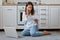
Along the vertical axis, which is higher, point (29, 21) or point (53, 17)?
point (29, 21)

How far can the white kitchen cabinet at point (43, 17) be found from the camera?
6.13 metres

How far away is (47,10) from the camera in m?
6.16

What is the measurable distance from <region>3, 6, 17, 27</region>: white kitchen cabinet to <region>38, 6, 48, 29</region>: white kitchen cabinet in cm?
82

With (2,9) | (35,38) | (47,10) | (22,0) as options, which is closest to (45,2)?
(47,10)

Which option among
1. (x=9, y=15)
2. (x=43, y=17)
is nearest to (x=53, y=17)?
(x=43, y=17)

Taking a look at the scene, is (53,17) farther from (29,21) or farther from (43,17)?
(29,21)

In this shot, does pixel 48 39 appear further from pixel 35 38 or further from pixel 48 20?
pixel 48 20

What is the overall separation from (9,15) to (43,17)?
111 cm

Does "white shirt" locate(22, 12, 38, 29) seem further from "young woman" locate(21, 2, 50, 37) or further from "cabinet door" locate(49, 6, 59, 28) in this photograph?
"cabinet door" locate(49, 6, 59, 28)

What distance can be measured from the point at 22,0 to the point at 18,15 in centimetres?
63

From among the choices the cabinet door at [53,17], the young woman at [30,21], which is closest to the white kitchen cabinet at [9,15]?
the cabinet door at [53,17]

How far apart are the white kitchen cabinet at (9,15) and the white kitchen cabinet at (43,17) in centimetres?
82

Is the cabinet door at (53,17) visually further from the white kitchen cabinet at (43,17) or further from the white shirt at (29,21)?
the white shirt at (29,21)

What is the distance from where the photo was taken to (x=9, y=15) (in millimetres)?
6117
